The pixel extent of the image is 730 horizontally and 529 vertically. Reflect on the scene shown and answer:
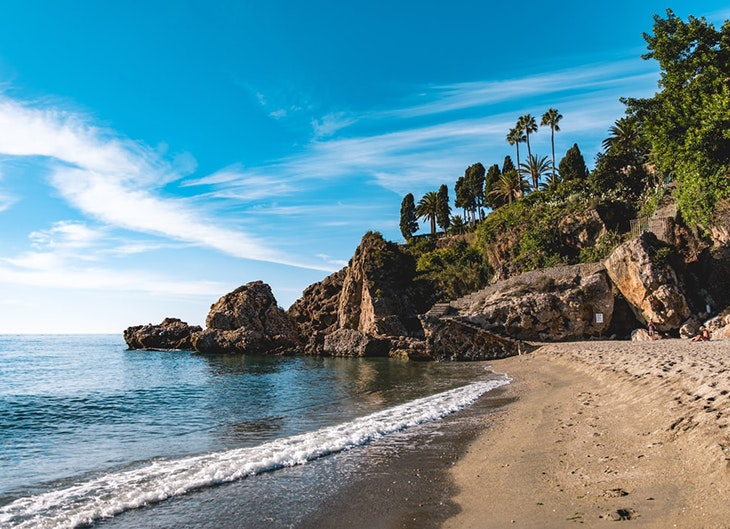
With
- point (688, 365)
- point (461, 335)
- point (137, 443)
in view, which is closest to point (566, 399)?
point (688, 365)

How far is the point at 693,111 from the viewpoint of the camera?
19797 millimetres

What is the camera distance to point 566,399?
13.2m

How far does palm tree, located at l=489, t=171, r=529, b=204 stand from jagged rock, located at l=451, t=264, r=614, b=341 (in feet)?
94.6

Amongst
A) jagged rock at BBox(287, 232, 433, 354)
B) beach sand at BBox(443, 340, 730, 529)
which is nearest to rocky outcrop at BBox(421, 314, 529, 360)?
jagged rock at BBox(287, 232, 433, 354)

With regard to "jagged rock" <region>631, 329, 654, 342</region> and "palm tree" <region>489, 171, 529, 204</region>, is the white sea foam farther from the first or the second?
"palm tree" <region>489, 171, 529, 204</region>

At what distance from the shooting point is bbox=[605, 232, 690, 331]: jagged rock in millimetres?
30047

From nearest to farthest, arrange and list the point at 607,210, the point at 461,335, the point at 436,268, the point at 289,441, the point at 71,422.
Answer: the point at 289,441 < the point at 71,422 < the point at 461,335 < the point at 607,210 < the point at 436,268

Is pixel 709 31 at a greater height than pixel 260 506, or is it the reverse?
pixel 709 31

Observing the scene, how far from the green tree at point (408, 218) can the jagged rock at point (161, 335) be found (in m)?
34.8

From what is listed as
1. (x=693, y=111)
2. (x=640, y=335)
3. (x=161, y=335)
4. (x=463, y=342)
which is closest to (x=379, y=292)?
(x=463, y=342)

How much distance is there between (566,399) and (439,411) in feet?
11.7

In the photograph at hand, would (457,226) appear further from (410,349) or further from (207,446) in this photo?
(207,446)

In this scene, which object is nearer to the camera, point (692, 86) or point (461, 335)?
point (692, 86)

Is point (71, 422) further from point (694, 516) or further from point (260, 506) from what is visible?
point (694, 516)
